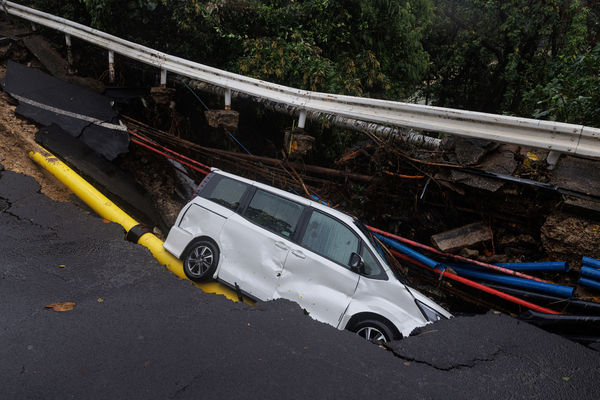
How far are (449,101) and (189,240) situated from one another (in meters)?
13.8

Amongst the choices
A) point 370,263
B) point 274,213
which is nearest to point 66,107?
point 274,213

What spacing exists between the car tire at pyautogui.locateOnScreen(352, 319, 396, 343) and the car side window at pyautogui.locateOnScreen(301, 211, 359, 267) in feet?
2.47

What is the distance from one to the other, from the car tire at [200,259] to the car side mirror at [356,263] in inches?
76.7

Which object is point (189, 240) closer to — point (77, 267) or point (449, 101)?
point (77, 267)

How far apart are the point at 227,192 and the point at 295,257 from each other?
5.33 ft

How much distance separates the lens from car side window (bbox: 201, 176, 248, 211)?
17.4ft

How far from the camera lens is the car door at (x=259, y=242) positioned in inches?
184

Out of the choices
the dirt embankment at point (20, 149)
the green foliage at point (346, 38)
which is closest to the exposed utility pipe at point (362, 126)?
the green foliage at point (346, 38)

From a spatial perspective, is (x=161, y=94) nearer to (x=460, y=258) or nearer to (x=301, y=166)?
(x=301, y=166)

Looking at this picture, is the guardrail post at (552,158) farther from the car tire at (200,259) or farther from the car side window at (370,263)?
the car tire at (200,259)

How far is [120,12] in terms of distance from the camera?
8.77 meters

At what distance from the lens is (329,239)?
4668mm

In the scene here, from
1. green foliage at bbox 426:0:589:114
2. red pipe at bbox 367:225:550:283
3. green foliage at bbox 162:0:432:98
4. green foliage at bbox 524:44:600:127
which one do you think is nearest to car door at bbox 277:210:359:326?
red pipe at bbox 367:225:550:283

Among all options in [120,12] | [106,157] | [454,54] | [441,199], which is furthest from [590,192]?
[454,54]
